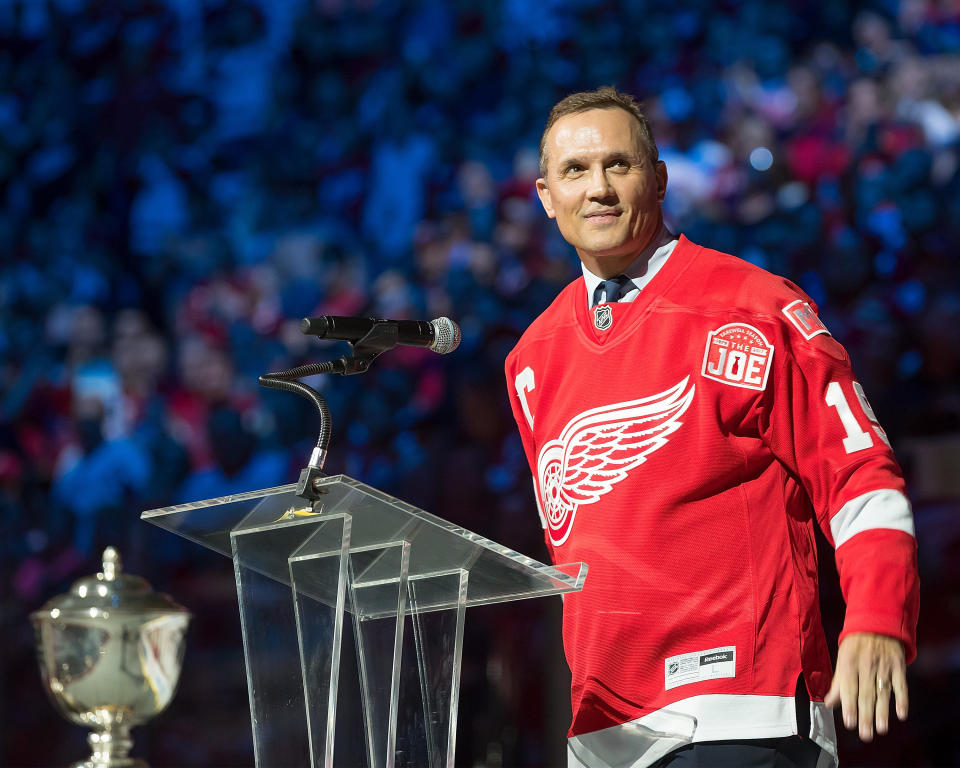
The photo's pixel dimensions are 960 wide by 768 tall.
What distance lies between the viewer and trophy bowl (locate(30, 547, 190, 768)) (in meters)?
1.96

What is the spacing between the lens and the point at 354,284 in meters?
4.53

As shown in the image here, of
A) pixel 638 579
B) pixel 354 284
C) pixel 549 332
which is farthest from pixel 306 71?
pixel 638 579

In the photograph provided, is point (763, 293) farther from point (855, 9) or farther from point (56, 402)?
point (56, 402)

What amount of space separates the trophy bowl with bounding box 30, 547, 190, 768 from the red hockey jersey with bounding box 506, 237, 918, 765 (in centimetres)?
91

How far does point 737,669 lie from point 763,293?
0.44 metres

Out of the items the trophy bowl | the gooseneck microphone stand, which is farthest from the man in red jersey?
the trophy bowl

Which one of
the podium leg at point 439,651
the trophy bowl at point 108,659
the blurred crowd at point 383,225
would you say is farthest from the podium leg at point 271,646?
the blurred crowd at point 383,225

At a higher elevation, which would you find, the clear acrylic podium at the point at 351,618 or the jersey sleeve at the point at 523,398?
the jersey sleeve at the point at 523,398

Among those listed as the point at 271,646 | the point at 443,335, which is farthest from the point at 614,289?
the point at 271,646

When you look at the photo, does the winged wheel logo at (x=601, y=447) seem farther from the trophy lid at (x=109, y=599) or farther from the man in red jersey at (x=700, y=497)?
the trophy lid at (x=109, y=599)

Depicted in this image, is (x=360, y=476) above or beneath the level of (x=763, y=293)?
beneath

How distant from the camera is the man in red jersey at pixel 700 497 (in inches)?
48.9

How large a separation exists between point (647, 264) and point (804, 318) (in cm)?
24

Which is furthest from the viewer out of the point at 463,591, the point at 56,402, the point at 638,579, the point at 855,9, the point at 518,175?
the point at 56,402
